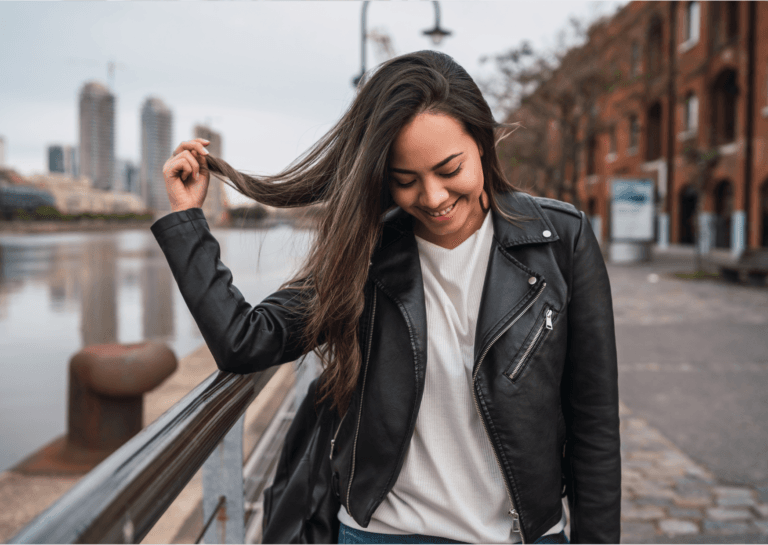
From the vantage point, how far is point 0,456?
534cm

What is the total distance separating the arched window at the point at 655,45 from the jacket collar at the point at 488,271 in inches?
1229

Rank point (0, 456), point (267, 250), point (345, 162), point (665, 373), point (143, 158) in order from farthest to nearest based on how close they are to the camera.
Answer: point (143, 158) → point (665, 373) → point (0, 456) → point (267, 250) → point (345, 162)

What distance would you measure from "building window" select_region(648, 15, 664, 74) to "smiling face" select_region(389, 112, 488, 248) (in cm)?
3130

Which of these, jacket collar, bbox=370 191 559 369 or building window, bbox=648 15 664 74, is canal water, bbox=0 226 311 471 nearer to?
jacket collar, bbox=370 191 559 369

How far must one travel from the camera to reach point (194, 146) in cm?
155

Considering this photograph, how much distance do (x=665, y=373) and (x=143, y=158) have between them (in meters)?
53.5

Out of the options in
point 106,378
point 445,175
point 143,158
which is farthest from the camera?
point 143,158

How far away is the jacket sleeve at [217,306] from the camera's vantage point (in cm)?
140

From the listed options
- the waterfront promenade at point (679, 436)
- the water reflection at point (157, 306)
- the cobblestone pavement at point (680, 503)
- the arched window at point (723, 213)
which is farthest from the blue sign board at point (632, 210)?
the cobblestone pavement at point (680, 503)

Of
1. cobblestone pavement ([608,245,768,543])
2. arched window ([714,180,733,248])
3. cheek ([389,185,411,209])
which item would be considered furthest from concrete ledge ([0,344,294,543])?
arched window ([714,180,733,248])

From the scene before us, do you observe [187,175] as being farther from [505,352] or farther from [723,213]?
[723,213]

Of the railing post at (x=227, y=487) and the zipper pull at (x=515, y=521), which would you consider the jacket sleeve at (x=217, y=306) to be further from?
the zipper pull at (x=515, y=521)

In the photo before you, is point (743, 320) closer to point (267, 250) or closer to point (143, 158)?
point (267, 250)

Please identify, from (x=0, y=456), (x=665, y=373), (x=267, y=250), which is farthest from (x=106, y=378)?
(x=665, y=373)
